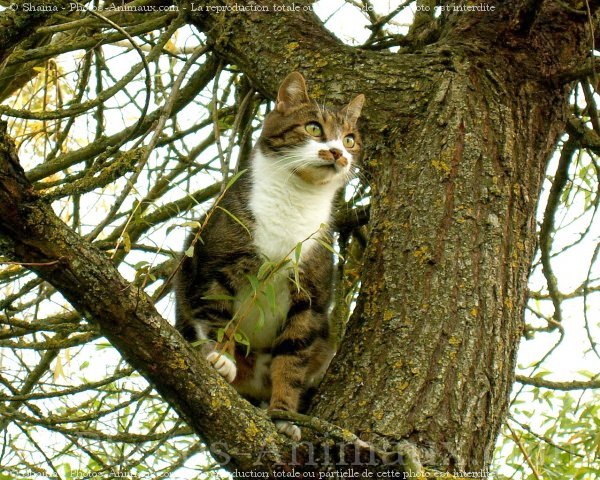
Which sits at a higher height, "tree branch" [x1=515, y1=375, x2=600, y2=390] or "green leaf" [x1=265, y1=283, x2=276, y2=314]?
"green leaf" [x1=265, y1=283, x2=276, y2=314]

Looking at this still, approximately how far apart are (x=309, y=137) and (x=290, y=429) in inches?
69.0

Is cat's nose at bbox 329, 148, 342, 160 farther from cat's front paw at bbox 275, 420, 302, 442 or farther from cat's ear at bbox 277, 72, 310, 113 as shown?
cat's front paw at bbox 275, 420, 302, 442

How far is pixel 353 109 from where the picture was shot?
11.2ft

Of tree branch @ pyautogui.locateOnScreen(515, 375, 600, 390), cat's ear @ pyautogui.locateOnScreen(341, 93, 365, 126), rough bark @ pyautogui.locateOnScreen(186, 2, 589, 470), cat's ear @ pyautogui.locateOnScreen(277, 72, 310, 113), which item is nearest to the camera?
rough bark @ pyautogui.locateOnScreen(186, 2, 589, 470)

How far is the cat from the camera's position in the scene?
3430 mm

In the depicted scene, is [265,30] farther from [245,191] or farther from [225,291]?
[225,291]

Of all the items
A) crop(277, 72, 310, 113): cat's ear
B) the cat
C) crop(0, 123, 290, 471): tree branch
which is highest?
crop(277, 72, 310, 113): cat's ear

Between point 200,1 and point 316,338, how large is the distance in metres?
1.72

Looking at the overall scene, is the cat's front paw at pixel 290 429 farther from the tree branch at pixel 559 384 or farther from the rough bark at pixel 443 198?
the tree branch at pixel 559 384

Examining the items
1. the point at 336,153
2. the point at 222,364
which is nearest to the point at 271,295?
the point at 222,364

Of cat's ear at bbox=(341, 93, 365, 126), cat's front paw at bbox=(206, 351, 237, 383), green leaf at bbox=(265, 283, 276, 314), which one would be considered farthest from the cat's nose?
cat's front paw at bbox=(206, 351, 237, 383)

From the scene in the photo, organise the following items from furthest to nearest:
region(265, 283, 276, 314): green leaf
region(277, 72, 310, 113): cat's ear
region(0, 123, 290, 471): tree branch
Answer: region(277, 72, 310, 113): cat's ear
region(265, 283, 276, 314): green leaf
region(0, 123, 290, 471): tree branch

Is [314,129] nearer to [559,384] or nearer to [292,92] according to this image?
[292,92]

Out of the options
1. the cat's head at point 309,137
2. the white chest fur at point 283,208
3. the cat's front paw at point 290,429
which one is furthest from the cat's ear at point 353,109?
the cat's front paw at point 290,429
